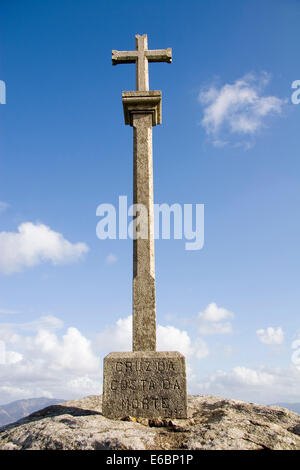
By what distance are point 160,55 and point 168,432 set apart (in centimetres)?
731

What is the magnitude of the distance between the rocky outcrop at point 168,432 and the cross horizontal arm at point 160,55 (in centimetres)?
711

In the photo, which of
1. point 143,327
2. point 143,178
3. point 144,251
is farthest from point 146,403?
point 143,178

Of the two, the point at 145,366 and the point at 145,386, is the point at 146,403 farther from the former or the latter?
the point at 145,366

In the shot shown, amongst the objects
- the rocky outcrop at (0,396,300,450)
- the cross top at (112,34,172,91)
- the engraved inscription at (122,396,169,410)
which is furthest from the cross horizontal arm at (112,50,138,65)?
the rocky outcrop at (0,396,300,450)

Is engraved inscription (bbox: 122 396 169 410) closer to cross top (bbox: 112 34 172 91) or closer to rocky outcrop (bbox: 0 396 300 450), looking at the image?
rocky outcrop (bbox: 0 396 300 450)

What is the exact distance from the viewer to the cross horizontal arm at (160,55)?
796 centimetres

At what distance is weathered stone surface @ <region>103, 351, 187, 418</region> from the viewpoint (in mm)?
5391

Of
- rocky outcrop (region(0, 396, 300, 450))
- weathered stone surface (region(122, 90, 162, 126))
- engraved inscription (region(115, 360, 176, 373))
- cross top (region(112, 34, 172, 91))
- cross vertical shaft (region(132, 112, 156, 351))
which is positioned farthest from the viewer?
cross top (region(112, 34, 172, 91))

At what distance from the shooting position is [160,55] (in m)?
7.96

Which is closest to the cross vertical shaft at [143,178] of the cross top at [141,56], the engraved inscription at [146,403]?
the cross top at [141,56]

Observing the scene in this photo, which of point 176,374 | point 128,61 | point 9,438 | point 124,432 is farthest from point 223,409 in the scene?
point 128,61

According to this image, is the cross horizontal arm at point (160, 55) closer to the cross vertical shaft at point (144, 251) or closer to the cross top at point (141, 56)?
the cross top at point (141, 56)
